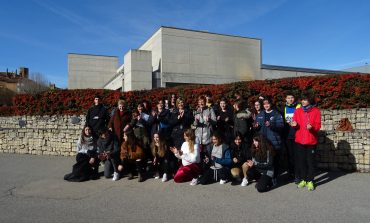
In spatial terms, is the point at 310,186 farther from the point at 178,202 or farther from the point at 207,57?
the point at 207,57

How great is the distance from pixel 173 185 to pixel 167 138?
129 cm

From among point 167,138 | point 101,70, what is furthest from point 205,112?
point 101,70

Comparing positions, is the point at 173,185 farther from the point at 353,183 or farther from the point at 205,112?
the point at 353,183

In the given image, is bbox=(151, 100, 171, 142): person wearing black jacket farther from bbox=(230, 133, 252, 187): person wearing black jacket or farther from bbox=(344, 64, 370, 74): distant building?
bbox=(344, 64, 370, 74): distant building

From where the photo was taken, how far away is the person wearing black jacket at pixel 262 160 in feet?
20.0

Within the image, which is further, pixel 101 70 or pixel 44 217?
pixel 101 70

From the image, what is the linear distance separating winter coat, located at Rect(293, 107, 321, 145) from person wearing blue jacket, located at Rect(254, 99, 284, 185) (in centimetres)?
34

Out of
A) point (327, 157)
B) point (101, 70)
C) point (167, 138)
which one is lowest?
point (327, 157)

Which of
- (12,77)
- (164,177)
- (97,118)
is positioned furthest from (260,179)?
(12,77)

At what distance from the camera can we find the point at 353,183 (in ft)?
20.4

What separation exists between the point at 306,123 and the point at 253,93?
3443mm

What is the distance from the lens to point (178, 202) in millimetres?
5277

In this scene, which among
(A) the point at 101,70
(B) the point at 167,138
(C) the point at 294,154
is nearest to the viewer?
(C) the point at 294,154

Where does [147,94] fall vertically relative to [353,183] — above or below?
above
